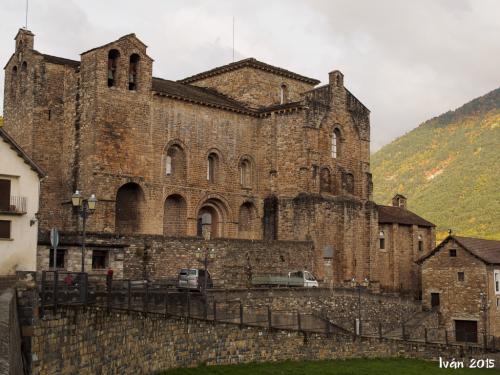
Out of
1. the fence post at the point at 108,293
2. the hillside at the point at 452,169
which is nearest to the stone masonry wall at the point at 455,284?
the fence post at the point at 108,293

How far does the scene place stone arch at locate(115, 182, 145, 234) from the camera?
4334 centimetres

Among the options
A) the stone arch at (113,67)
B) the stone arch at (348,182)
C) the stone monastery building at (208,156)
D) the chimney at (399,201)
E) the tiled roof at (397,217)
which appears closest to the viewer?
the stone monastery building at (208,156)

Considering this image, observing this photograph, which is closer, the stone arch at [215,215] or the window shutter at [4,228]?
the window shutter at [4,228]

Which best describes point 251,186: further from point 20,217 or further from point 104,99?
point 20,217

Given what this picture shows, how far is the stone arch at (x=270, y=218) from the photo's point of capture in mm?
50000

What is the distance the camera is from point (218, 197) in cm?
4831

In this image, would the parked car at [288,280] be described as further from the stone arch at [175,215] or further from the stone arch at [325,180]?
the stone arch at [325,180]

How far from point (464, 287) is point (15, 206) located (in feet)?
105

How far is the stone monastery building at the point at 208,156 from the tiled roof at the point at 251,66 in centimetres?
10

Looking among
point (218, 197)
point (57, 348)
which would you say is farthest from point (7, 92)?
point (57, 348)

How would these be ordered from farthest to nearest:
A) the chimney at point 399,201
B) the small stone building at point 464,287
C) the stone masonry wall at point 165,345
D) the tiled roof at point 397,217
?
the chimney at point 399,201 < the tiled roof at point 397,217 < the small stone building at point 464,287 < the stone masonry wall at point 165,345

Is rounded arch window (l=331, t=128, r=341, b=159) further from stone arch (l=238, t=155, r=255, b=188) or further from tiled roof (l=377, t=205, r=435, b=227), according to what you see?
tiled roof (l=377, t=205, r=435, b=227)

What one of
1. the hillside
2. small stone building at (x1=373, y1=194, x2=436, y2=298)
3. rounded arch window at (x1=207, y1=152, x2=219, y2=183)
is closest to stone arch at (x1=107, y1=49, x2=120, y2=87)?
rounded arch window at (x1=207, y1=152, x2=219, y2=183)

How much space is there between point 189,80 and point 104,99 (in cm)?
1653
